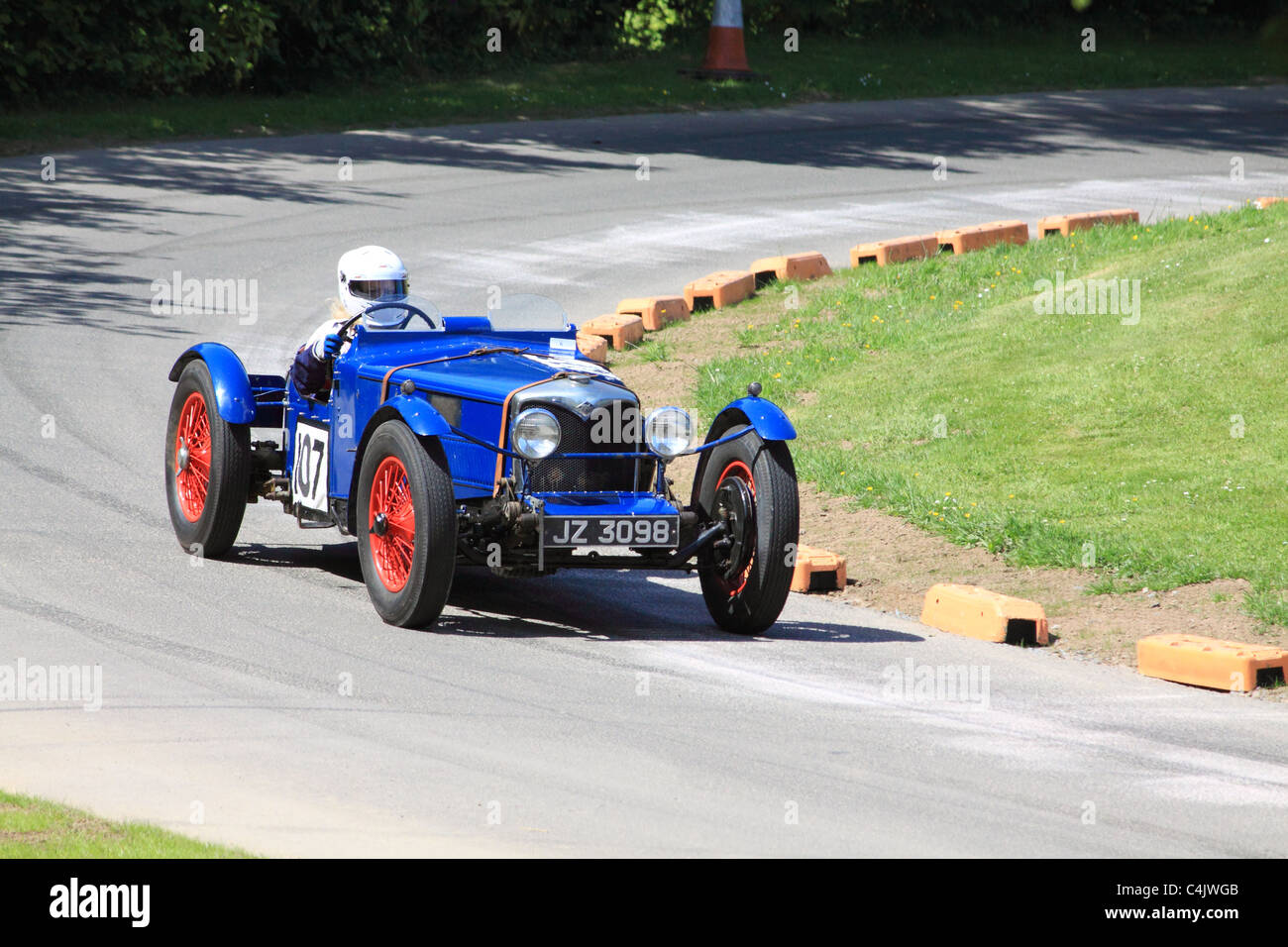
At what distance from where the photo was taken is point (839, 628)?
8.87 metres

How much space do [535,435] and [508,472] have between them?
30cm

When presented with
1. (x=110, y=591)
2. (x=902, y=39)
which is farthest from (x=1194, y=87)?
(x=110, y=591)

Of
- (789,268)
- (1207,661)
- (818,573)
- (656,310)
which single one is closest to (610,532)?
(818,573)

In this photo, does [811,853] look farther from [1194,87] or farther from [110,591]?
[1194,87]

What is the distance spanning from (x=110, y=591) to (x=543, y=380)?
2321mm

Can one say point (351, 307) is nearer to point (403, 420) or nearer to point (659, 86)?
point (403, 420)

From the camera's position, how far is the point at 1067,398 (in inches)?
483

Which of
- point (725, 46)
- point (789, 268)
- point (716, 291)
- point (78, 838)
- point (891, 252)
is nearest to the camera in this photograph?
point (78, 838)

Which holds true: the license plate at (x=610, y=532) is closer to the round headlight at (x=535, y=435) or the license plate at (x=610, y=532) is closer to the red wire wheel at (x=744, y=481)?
the round headlight at (x=535, y=435)

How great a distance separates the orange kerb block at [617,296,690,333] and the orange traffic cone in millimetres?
12064

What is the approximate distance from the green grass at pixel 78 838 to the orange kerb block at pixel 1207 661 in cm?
471

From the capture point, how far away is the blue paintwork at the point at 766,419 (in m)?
8.35

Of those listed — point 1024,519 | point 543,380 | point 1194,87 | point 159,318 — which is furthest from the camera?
point 1194,87

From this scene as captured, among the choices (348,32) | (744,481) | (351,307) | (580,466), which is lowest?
(744,481)
